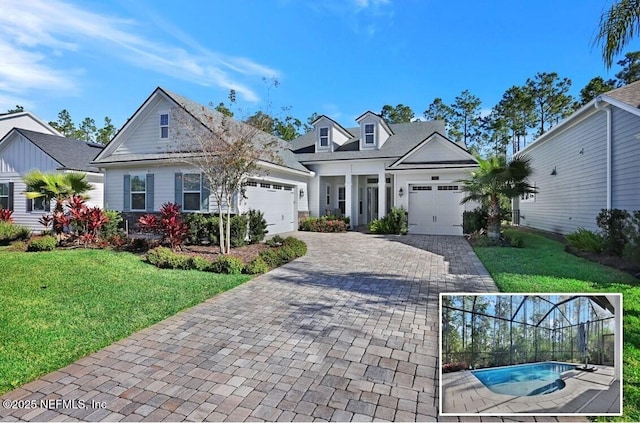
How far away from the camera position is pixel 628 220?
29.3ft

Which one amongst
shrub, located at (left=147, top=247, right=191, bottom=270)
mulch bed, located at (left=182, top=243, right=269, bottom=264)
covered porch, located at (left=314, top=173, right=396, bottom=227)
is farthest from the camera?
covered porch, located at (left=314, top=173, right=396, bottom=227)

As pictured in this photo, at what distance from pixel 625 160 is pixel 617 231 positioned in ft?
7.67

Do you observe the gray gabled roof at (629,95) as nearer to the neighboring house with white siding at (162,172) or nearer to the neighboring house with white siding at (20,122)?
the neighboring house with white siding at (162,172)

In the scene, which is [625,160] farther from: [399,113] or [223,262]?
[399,113]

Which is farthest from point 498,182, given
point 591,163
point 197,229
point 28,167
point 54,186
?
point 28,167

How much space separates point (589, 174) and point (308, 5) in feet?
36.3

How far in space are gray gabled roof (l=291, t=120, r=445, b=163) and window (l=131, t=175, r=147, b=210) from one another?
834 centimetres

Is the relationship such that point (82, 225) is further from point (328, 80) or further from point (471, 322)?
point (471, 322)

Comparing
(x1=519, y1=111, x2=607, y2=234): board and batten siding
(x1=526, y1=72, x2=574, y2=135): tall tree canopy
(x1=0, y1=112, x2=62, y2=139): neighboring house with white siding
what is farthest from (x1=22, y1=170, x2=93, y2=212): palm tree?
(x1=526, y1=72, x2=574, y2=135): tall tree canopy

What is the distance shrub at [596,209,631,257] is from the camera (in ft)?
29.0

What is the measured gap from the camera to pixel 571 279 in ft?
22.9

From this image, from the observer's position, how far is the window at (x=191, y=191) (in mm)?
14555

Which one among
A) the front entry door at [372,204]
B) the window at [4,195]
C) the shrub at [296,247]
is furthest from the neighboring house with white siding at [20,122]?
the shrub at [296,247]

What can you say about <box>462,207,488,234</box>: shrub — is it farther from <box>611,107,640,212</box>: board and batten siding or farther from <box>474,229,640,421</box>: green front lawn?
<box>611,107,640,212</box>: board and batten siding
